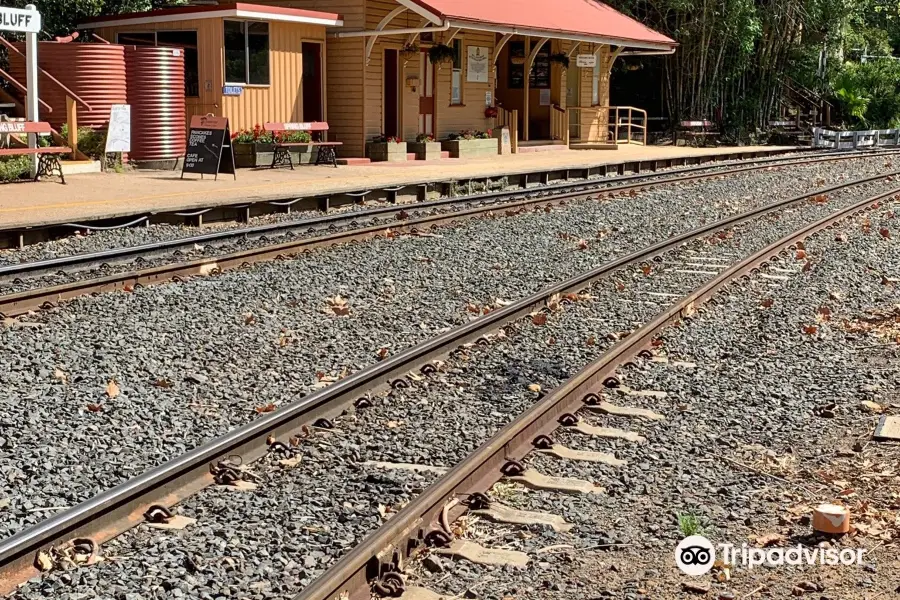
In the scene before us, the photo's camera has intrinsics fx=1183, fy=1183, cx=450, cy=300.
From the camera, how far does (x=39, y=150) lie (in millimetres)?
17062

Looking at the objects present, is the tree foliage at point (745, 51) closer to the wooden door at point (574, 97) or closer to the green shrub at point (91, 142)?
the wooden door at point (574, 97)

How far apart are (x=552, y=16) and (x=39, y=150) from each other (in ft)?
52.0

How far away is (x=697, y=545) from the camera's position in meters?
4.55

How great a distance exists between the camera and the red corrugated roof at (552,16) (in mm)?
24672

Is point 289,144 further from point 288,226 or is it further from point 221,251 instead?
point 221,251

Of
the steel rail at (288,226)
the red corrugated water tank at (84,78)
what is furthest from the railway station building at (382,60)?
the steel rail at (288,226)

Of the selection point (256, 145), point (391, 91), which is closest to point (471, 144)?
point (391, 91)

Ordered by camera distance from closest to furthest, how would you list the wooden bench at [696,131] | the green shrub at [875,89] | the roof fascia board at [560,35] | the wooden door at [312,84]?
the roof fascia board at [560,35] → the wooden door at [312,84] → the wooden bench at [696,131] → the green shrub at [875,89]

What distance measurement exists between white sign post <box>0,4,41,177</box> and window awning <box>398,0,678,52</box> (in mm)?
8450

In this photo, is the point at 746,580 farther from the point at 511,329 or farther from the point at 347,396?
the point at 511,329

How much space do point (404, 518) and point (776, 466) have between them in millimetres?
2009

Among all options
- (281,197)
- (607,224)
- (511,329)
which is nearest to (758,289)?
(511,329)

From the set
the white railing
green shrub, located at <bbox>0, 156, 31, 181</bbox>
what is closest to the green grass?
green shrub, located at <bbox>0, 156, 31, 181</bbox>

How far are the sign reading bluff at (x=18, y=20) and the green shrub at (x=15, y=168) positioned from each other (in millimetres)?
2019
